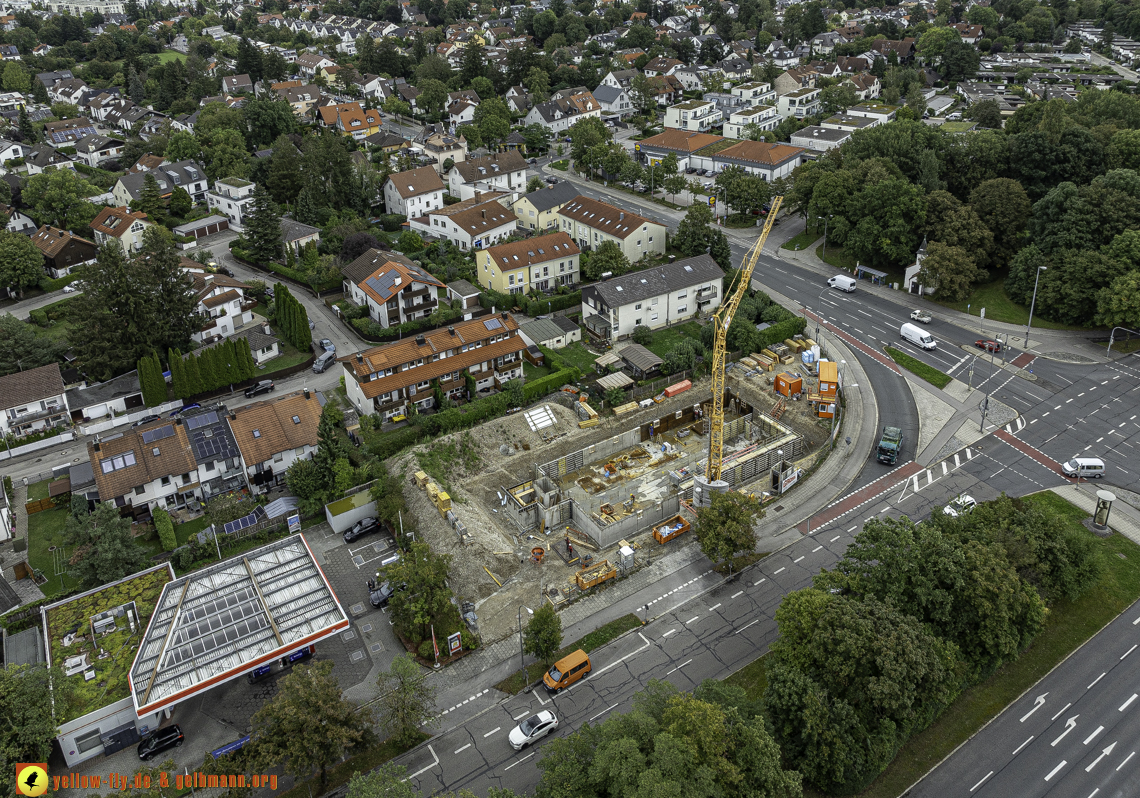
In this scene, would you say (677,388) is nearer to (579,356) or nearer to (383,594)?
(579,356)

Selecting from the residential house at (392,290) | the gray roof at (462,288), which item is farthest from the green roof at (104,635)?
the gray roof at (462,288)

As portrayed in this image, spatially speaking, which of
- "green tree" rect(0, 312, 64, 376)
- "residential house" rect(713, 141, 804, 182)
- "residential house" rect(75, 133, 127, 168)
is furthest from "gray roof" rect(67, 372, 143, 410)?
"residential house" rect(713, 141, 804, 182)

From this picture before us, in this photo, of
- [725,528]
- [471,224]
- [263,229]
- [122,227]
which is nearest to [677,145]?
[471,224]

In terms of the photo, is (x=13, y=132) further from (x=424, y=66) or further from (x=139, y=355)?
(x=139, y=355)

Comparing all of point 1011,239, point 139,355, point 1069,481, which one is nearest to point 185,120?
point 139,355

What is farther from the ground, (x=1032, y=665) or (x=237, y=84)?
(x=237, y=84)
